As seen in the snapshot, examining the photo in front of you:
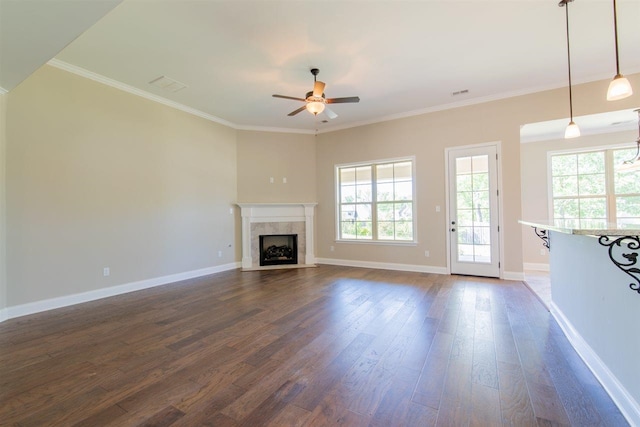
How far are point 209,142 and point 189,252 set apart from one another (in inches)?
90.9

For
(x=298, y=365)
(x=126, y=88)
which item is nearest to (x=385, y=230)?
(x=298, y=365)

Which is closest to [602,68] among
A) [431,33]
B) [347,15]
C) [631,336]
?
[431,33]

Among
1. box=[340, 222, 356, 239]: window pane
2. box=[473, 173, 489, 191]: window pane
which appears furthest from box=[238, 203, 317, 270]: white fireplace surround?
box=[473, 173, 489, 191]: window pane

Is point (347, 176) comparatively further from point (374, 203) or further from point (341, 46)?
point (341, 46)

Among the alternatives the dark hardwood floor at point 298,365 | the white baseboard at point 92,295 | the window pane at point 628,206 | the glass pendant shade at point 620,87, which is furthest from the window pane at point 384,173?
the window pane at point 628,206

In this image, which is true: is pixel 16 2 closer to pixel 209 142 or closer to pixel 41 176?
pixel 41 176

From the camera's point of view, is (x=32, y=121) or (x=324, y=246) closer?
(x=32, y=121)

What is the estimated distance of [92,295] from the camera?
152 inches

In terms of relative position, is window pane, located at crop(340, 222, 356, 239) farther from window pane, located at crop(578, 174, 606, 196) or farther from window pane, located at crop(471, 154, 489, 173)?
window pane, located at crop(578, 174, 606, 196)

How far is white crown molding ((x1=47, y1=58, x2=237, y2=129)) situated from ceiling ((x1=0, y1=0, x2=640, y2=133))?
27 mm

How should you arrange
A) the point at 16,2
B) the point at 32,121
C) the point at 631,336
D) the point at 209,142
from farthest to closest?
the point at 209,142 → the point at 32,121 → the point at 16,2 → the point at 631,336

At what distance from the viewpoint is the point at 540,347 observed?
7.93 feet

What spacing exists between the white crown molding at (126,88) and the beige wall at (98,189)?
0.26ft

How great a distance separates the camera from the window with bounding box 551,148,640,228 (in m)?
5.25
